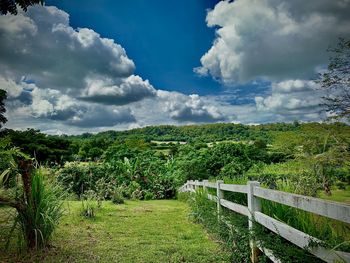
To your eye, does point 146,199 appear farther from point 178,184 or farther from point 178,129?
point 178,129

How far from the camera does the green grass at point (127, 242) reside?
6.15 m

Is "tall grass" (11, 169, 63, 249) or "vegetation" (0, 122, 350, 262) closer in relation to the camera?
"vegetation" (0, 122, 350, 262)

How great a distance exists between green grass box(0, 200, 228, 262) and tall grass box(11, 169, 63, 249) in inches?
10.9

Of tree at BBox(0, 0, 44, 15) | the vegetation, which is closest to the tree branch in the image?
the vegetation

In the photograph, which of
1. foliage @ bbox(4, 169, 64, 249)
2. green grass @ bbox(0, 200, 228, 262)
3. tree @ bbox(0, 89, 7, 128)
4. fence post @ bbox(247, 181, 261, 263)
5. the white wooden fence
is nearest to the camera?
the white wooden fence

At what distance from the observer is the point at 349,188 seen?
2939cm

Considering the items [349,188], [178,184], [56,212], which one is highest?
[56,212]

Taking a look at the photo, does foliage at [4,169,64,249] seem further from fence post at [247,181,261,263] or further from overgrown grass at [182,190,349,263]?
fence post at [247,181,261,263]

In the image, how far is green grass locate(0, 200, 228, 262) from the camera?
20.2 feet

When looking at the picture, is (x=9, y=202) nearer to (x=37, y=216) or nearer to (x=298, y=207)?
(x=37, y=216)

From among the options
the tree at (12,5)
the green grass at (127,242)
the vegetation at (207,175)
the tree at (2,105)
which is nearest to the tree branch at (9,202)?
the vegetation at (207,175)

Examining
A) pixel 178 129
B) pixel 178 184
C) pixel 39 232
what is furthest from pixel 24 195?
pixel 178 129

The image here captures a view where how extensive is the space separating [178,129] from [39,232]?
69603 millimetres

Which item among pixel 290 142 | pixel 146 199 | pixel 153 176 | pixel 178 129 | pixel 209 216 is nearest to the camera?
pixel 209 216
